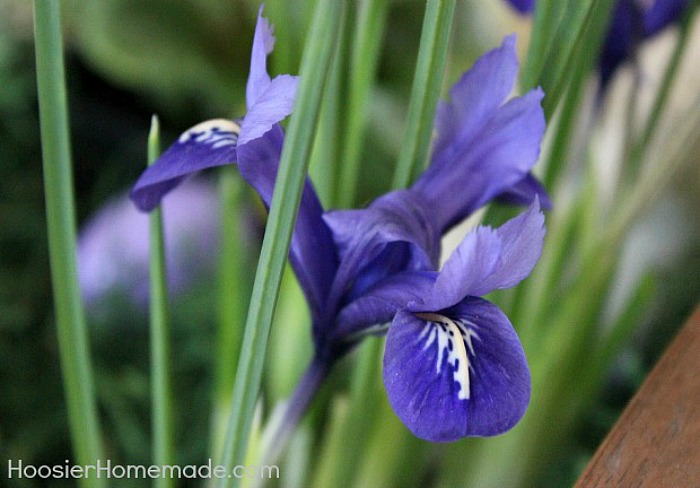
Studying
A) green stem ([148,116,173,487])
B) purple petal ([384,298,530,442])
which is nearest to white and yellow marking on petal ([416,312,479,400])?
purple petal ([384,298,530,442])

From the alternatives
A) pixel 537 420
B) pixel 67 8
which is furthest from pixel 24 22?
pixel 537 420

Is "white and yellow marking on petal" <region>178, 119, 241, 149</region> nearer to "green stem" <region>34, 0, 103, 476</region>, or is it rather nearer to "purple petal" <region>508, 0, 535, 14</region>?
"green stem" <region>34, 0, 103, 476</region>

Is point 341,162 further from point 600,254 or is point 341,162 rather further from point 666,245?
point 666,245

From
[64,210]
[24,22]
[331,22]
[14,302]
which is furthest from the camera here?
[24,22]

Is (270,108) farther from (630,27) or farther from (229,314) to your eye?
(630,27)

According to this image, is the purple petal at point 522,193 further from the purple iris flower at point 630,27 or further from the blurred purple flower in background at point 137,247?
the blurred purple flower in background at point 137,247

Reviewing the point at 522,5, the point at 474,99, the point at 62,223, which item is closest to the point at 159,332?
the point at 62,223

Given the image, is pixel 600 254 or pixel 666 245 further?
pixel 666 245
